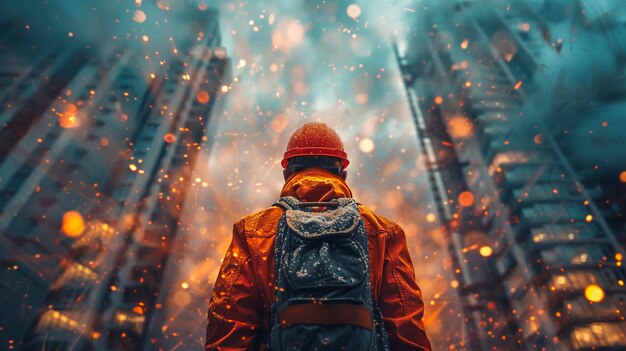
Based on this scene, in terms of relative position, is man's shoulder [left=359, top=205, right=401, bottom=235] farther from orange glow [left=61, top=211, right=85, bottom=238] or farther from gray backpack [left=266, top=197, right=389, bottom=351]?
orange glow [left=61, top=211, right=85, bottom=238]

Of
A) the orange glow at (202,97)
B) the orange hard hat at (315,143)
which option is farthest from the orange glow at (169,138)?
the orange hard hat at (315,143)

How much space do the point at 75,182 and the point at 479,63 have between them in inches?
3006

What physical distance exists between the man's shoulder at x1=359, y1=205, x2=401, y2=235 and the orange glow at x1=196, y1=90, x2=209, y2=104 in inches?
2546

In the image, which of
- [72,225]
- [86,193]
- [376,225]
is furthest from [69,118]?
[376,225]

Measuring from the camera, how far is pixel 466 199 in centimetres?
5281

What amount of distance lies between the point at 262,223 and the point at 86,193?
189 feet

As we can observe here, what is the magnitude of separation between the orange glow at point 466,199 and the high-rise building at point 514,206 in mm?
236

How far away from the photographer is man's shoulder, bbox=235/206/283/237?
190 centimetres

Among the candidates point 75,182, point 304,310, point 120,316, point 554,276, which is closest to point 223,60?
point 75,182

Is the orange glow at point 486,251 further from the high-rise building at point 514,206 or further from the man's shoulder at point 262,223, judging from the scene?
the man's shoulder at point 262,223

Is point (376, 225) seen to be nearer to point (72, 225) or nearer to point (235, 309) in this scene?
point (235, 309)

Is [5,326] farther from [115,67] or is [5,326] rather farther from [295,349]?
[295,349]

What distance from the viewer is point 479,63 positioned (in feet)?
207

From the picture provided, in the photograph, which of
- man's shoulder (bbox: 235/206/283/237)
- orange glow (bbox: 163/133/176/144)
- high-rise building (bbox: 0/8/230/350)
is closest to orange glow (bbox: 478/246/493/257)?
high-rise building (bbox: 0/8/230/350)
